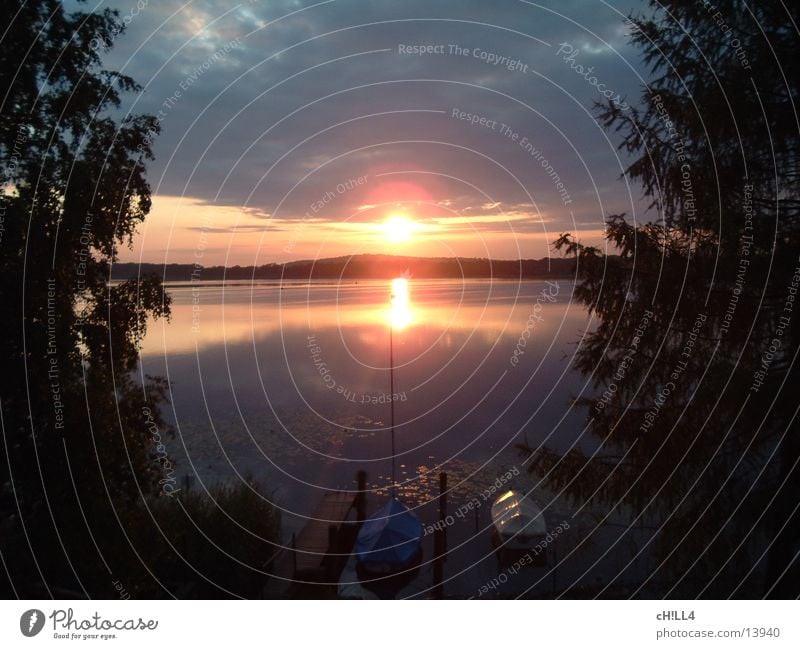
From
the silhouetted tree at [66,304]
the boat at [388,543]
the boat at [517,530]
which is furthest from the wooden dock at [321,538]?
the silhouetted tree at [66,304]

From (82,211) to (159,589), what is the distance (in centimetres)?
709

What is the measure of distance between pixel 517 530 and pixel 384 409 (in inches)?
740

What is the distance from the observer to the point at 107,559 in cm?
939

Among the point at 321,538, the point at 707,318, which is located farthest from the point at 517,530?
the point at 707,318

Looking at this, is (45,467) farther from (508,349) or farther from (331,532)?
(508,349)

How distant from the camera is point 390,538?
16891mm

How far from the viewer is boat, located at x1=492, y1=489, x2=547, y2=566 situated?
19359 mm

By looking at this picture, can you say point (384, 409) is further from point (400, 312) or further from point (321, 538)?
point (400, 312)

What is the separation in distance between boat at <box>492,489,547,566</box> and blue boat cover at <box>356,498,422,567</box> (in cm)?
364

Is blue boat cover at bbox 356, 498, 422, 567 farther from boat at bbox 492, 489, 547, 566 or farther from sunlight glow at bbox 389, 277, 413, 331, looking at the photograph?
sunlight glow at bbox 389, 277, 413, 331

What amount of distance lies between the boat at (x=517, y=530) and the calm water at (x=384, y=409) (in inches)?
27.4

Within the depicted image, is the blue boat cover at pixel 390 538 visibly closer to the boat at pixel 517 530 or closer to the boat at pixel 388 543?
the boat at pixel 388 543

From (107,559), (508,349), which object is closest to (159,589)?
(107,559)

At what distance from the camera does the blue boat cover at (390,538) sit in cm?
1673
